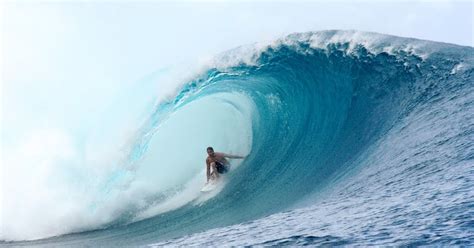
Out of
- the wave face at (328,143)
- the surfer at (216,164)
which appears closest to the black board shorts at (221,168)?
the surfer at (216,164)

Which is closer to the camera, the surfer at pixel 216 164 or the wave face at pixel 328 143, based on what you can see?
the wave face at pixel 328 143

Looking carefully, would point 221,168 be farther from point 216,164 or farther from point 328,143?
point 328,143

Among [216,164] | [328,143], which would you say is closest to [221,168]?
[216,164]

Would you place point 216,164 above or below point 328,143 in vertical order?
above

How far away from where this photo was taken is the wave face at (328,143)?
448cm

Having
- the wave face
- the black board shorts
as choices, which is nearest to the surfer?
the black board shorts

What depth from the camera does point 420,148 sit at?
629cm

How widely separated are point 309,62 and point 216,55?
216 cm

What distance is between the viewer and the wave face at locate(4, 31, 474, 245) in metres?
4.48

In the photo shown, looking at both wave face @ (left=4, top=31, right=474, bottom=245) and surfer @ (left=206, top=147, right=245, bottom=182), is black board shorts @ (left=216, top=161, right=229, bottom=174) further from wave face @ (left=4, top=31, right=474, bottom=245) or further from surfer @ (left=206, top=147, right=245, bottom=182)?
wave face @ (left=4, top=31, right=474, bottom=245)

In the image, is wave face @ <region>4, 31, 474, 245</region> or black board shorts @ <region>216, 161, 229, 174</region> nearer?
wave face @ <region>4, 31, 474, 245</region>

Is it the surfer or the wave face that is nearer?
the wave face

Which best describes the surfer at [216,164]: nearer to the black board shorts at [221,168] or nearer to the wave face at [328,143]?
the black board shorts at [221,168]

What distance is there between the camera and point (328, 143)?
356 inches
